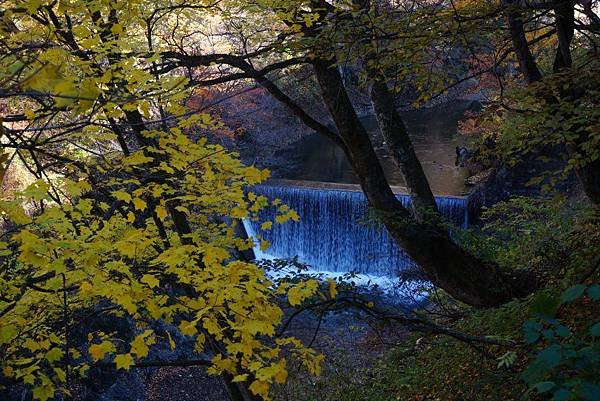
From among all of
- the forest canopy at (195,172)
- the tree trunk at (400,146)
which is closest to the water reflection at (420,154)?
the tree trunk at (400,146)

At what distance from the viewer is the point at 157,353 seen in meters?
9.59

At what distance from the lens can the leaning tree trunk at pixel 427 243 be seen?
16.7 ft

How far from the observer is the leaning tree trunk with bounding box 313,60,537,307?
5.10 metres

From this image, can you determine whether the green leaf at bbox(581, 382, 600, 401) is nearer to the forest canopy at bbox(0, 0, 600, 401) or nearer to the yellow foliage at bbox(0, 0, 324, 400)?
the forest canopy at bbox(0, 0, 600, 401)

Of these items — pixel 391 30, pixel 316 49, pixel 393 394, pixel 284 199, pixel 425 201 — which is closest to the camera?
pixel 391 30

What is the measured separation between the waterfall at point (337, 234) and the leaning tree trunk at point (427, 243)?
286 inches

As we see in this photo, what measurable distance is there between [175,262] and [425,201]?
3449 mm

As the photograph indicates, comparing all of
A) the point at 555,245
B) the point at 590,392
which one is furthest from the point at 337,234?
the point at 590,392

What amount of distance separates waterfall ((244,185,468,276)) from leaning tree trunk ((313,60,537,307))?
23.8 feet

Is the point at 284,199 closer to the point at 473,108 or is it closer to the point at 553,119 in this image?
the point at 553,119

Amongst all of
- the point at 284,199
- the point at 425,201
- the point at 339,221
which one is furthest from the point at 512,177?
the point at 425,201

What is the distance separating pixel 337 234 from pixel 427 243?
28.4ft

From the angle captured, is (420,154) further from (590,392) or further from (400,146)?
(590,392)

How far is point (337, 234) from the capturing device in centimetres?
1381
